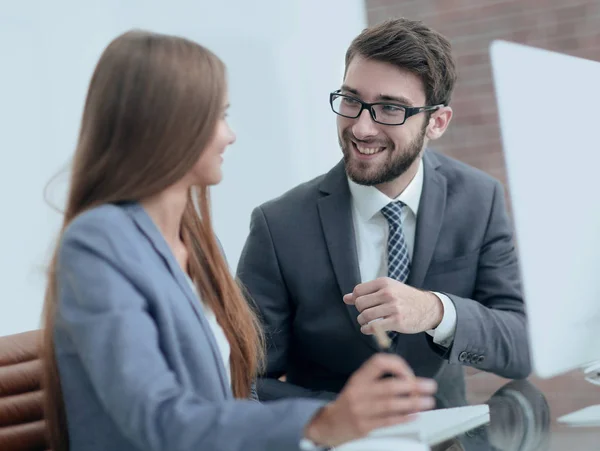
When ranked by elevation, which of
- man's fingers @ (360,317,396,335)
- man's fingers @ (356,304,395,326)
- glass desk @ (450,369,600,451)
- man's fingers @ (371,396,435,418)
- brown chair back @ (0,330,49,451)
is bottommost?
glass desk @ (450,369,600,451)

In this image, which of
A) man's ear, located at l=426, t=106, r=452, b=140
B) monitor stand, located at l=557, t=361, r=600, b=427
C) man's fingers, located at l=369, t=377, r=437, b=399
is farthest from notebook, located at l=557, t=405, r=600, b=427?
man's ear, located at l=426, t=106, r=452, b=140

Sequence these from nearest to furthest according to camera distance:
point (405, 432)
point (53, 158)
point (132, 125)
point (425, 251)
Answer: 1. point (132, 125)
2. point (405, 432)
3. point (425, 251)
4. point (53, 158)

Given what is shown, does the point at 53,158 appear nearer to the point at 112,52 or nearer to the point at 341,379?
the point at 341,379

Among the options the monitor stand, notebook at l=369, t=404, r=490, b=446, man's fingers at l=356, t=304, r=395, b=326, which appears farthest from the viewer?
man's fingers at l=356, t=304, r=395, b=326

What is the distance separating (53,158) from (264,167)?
106 centimetres

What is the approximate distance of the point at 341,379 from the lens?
6.54ft

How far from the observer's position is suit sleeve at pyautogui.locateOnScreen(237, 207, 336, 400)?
1969mm

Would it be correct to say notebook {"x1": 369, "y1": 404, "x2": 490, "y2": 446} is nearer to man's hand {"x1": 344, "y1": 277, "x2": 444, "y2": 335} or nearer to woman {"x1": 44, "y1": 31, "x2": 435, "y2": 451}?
man's hand {"x1": 344, "y1": 277, "x2": 444, "y2": 335}

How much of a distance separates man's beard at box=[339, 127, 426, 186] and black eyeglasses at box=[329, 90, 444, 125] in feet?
0.15

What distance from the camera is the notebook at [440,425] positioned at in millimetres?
1331

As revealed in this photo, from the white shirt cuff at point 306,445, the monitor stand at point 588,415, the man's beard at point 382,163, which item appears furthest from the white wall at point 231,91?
the white shirt cuff at point 306,445

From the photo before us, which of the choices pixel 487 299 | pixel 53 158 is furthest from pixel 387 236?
pixel 53 158

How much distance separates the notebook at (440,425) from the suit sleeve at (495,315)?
0.25 meters

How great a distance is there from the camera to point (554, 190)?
1281 millimetres
